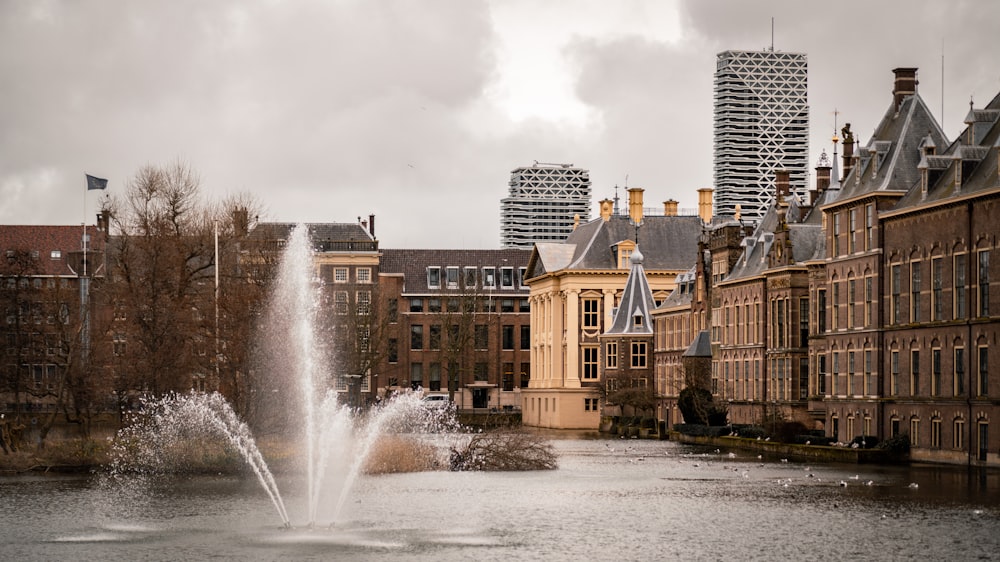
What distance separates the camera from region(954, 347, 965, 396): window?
5822 cm

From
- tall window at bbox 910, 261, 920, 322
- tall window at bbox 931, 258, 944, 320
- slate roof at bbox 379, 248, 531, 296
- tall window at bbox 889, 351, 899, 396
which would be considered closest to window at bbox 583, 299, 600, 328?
slate roof at bbox 379, 248, 531, 296

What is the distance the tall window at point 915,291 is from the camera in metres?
62.3

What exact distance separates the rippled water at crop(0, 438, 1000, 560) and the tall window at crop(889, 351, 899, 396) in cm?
859

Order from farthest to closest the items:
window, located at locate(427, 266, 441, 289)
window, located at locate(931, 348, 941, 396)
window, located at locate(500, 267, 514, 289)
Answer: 1. window, located at locate(500, 267, 514, 289)
2. window, located at locate(427, 266, 441, 289)
3. window, located at locate(931, 348, 941, 396)

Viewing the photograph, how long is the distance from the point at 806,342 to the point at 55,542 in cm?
5449

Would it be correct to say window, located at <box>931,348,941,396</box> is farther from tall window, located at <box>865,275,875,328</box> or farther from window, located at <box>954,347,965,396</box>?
tall window, located at <box>865,275,875,328</box>

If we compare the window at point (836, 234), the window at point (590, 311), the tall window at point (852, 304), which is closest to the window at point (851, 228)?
the tall window at point (852, 304)

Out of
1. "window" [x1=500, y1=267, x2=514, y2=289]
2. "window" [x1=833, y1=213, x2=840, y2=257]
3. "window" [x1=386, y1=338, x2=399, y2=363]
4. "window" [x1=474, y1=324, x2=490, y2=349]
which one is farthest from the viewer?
"window" [x1=500, y1=267, x2=514, y2=289]

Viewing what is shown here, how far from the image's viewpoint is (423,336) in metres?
143

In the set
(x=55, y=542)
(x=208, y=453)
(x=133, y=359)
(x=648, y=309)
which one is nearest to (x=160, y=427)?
(x=208, y=453)

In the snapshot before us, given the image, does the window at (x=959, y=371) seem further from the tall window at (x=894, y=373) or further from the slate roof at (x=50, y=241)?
the slate roof at (x=50, y=241)

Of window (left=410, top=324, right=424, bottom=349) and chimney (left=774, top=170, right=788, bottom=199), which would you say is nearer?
chimney (left=774, top=170, right=788, bottom=199)

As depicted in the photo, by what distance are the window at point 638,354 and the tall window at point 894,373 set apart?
51993 mm

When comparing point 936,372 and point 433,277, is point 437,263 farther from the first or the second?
point 936,372
